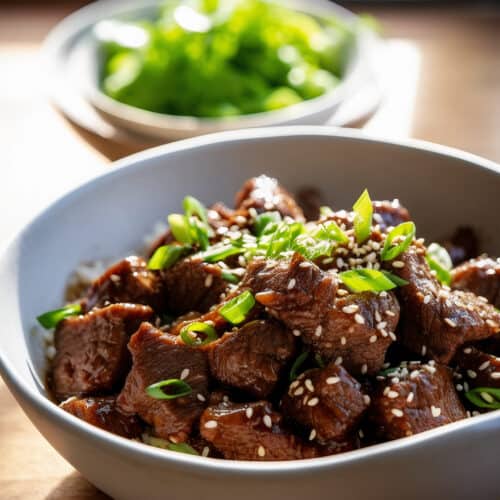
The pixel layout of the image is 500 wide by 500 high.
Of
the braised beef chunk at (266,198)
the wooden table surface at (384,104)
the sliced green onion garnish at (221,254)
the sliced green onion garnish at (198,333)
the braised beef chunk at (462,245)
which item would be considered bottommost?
the wooden table surface at (384,104)

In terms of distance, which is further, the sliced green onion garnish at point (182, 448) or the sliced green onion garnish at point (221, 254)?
the sliced green onion garnish at point (221, 254)

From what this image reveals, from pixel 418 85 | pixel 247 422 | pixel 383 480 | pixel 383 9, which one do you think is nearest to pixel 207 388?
pixel 247 422

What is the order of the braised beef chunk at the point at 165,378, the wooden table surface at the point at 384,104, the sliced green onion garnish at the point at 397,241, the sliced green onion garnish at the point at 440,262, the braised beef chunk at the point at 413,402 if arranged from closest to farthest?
the braised beef chunk at the point at 413,402 → the braised beef chunk at the point at 165,378 → the sliced green onion garnish at the point at 397,241 → the sliced green onion garnish at the point at 440,262 → the wooden table surface at the point at 384,104

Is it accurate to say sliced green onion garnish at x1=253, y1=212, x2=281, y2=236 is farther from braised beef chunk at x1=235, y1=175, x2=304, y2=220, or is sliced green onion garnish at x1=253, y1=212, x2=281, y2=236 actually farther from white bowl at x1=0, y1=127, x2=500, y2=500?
white bowl at x1=0, y1=127, x2=500, y2=500

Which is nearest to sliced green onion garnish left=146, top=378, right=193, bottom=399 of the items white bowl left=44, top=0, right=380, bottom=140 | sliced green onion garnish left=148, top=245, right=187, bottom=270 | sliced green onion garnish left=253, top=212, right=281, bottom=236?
sliced green onion garnish left=148, top=245, right=187, bottom=270

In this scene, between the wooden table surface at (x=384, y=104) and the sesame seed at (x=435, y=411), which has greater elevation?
the sesame seed at (x=435, y=411)

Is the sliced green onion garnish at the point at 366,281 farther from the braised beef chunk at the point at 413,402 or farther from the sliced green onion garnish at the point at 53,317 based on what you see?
the sliced green onion garnish at the point at 53,317

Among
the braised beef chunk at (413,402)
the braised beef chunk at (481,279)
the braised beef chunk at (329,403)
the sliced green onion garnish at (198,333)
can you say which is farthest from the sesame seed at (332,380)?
the braised beef chunk at (481,279)
